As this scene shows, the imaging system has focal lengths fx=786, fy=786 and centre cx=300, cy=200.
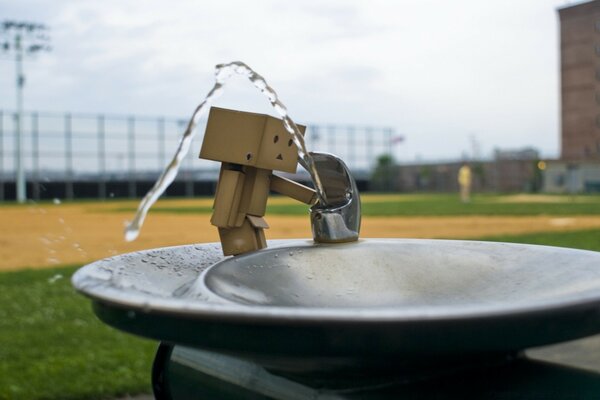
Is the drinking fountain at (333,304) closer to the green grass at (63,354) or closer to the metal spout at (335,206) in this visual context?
the metal spout at (335,206)

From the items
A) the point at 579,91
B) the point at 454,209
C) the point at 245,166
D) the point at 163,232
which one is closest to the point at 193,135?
the point at 245,166

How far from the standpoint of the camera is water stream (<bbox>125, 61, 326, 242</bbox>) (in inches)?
46.6

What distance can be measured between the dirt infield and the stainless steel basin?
251 inches

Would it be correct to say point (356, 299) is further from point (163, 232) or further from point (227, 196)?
point (163, 232)

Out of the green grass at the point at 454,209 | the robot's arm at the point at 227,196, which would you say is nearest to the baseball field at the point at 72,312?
the robot's arm at the point at 227,196

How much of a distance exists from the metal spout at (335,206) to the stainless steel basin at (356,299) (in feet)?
0.10

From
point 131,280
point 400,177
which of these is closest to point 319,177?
point 131,280

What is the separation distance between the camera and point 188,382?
3.76 feet

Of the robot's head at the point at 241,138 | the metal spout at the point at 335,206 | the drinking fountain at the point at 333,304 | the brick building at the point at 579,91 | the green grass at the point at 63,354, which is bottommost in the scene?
the green grass at the point at 63,354

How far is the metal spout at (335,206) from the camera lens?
126 cm

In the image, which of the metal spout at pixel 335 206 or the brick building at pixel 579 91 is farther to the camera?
the brick building at pixel 579 91

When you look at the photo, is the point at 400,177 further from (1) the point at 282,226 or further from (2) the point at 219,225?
(2) the point at 219,225

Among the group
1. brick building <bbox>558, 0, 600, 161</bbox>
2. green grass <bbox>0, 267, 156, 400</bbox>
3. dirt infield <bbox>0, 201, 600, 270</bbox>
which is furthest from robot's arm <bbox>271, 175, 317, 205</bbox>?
brick building <bbox>558, 0, 600, 161</bbox>

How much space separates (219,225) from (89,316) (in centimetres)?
327
